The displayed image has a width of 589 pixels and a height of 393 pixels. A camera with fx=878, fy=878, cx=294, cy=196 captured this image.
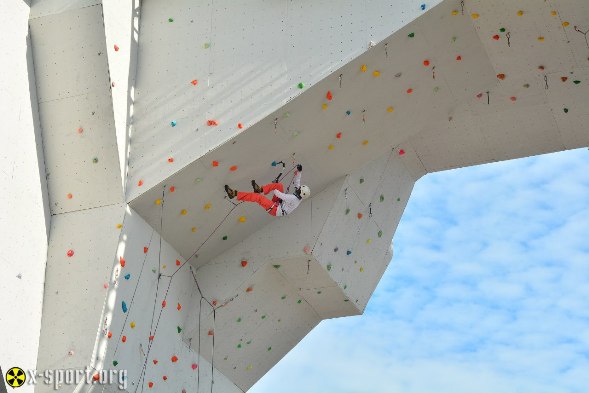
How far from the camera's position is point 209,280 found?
31.2ft

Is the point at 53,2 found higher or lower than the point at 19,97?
higher

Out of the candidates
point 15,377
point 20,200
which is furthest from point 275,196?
point 15,377

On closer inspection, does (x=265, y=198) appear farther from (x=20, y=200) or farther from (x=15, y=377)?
(x=15, y=377)

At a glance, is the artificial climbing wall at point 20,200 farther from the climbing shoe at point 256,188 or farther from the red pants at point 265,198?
the climbing shoe at point 256,188

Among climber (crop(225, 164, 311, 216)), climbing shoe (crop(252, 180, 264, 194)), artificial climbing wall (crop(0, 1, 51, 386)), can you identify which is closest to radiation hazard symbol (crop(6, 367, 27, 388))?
artificial climbing wall (crop(0, 1, 51, 386))

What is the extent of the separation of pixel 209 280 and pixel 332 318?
2.03m

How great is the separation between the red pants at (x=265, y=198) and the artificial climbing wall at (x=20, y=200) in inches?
72.6

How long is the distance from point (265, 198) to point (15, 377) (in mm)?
2695

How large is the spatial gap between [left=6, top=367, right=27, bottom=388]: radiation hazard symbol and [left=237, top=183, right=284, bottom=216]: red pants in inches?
96.6

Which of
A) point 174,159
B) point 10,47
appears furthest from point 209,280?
point 10,47

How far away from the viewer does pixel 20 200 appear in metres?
7.82

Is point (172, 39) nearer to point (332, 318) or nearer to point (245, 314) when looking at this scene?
point (245, 314)

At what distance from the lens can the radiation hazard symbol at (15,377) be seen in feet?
24.3

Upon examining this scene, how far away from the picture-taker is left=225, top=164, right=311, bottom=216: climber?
8.18 meters
